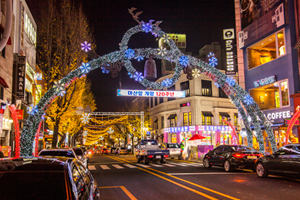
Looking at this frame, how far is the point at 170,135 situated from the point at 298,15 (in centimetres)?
3258

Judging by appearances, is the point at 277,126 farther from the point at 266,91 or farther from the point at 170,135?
the point at 170,135

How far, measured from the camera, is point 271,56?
29.2 metres

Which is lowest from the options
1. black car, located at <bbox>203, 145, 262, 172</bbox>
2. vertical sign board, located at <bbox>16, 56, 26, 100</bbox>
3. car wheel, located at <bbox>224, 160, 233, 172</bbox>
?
car wheel, located at <bbox>224, 160, 233, 172</bbox>

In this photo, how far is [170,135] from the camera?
2018 inches

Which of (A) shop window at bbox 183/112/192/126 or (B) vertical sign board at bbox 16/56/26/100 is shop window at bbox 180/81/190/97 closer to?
(A) shop window at bbox 183/112/192/126

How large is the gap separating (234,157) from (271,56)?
18.4 m

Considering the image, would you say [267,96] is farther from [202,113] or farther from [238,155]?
[202,113]

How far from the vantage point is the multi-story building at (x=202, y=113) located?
148 feet

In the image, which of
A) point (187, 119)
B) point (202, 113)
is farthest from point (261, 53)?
point (187, 119)

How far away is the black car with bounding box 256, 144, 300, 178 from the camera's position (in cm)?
1078

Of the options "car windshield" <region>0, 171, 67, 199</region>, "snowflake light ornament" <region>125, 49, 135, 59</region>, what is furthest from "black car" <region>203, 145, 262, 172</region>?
"car windshield" <region>0, 171, 67, 199</region>

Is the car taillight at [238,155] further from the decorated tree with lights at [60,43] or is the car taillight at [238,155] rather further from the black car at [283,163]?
the decorated tree with lights at [60,43]

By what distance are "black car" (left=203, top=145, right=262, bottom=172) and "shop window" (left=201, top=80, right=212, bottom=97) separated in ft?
99.0

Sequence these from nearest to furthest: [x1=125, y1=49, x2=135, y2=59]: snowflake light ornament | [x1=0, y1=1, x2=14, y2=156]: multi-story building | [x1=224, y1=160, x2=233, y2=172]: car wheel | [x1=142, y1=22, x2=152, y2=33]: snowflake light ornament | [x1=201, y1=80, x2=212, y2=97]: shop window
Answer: [x1=224, y1=160, x2=233, y2=172]: car wheel
[x1=125, y1=49, x2=135, y2=59]: snowflake light ornament
[x1=142, y1=22, x2=152, y2=33]: snowflake light ornament
[x1=0, y1=1, x2=14, y2=156]: multi-story building
[x1=201, y1=80, x2=212, y2=97]: shop window
